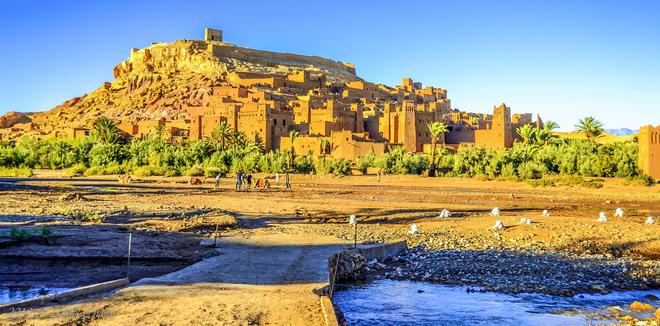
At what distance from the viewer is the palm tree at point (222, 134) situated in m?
53.3

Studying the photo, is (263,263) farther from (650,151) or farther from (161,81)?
(161,81)

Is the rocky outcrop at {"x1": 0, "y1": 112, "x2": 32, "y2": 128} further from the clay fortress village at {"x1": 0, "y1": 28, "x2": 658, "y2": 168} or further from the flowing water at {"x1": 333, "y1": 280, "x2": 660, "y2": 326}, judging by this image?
the flowing water at {"x1": 333, "y1": 280, "x2": 660, "y2": 326}

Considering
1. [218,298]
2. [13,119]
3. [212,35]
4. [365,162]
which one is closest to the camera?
[218,298]

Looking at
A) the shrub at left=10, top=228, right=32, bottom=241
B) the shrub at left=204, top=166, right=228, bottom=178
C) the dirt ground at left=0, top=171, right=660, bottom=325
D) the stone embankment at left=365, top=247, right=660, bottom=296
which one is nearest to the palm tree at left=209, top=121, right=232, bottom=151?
the shrub at left=204, top=166, right=228, bottom=178

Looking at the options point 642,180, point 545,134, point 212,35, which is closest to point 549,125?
point 545,134

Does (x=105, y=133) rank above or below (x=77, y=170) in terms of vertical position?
above

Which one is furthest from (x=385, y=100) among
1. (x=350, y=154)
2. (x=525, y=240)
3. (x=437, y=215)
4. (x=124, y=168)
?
(x=525, y=240)

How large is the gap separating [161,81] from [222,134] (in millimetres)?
41033

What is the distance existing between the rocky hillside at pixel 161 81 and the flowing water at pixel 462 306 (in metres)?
66.1

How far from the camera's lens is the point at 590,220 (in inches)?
787

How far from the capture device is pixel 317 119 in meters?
56.2

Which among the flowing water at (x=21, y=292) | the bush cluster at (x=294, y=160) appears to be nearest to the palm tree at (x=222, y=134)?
the bush cluster at (x=294, y=160)

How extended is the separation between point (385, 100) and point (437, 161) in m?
37.3

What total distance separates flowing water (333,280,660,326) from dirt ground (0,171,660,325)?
100cm
